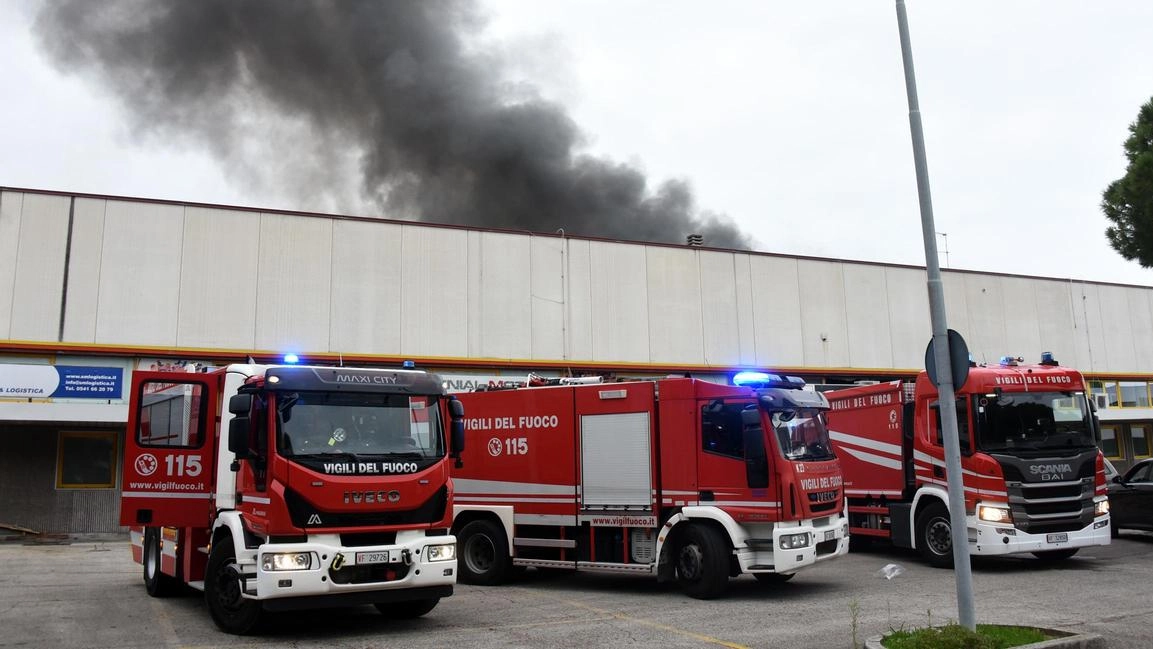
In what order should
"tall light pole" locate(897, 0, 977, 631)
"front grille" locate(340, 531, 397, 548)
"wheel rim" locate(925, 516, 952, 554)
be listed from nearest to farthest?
1. "tall light pole" locate(897, 0, 977, 631)
2. "front grille" locate(340, 531, 397, 548)
3. "wheel rim" locate(925, 516, 952, 554)

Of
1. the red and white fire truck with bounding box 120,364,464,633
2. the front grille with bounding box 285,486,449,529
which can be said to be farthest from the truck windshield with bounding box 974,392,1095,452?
the front grille with bounding box 285,486,449,529

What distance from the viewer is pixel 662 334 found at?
82.7 ft

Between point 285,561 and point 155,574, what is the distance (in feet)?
14.6

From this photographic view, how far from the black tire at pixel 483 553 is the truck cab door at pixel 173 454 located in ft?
13.7

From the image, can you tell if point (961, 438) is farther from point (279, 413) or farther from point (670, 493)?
point (279, 413)

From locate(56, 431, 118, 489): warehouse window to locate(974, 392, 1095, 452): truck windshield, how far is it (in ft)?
62.5

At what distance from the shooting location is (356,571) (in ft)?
26.6

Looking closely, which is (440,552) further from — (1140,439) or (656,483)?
(1140,439)

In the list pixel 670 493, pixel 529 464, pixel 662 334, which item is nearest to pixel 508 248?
pixel 662 334

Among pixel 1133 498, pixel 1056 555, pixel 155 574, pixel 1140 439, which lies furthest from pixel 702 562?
pixel 1140 439

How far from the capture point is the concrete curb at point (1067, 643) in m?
6.73

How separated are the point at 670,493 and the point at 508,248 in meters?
14.0

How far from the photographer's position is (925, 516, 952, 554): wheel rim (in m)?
13.0

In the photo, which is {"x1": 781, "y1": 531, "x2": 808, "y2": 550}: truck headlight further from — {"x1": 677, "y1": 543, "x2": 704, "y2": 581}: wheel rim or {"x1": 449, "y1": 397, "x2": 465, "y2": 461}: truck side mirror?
{"x1": 449, "y1": 397, "x2": 465, "y2": 461}: truck side mirror
